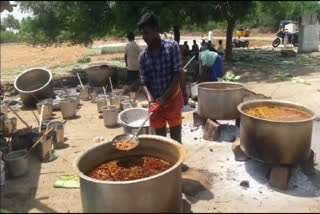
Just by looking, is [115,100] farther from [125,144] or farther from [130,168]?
[130,168]

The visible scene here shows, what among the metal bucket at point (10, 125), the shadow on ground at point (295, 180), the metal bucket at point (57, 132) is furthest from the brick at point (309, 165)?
the metal bucket at point (10, 125)

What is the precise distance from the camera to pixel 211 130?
19.3ft

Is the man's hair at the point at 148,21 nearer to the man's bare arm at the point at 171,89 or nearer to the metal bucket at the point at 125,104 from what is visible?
the man's bare arm at the point at 171,89

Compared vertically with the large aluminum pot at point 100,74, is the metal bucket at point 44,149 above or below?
below

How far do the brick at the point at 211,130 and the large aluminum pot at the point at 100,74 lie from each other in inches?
239

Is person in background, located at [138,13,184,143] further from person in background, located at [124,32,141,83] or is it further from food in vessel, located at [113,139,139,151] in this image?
person in background, located at [124,32,141,83]

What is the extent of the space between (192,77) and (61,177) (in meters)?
6.48

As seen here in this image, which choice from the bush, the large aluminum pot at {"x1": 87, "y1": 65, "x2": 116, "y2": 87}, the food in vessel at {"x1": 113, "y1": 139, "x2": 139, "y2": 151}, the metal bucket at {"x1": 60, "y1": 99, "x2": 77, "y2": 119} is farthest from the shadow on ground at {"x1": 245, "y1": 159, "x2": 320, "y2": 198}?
the bush

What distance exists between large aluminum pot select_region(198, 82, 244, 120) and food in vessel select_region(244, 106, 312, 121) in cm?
98

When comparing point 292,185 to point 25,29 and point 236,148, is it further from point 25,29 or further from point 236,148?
point 25,29

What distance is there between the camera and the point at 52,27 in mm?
11445

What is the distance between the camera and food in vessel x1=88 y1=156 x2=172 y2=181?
3.21m

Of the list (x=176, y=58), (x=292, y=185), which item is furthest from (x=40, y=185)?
(x=292, y=185)

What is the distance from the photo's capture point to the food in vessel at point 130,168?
126 inches
